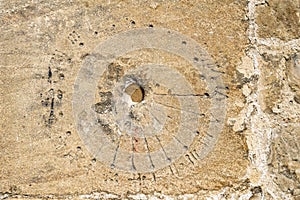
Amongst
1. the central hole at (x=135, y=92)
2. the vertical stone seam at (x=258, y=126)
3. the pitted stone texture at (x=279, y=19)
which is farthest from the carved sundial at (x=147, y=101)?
the pitted stone texture at (x=279, y=19)

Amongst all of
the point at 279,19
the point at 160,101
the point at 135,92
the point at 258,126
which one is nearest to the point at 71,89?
the point at 135,92

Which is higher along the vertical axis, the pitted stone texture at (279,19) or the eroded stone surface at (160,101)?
the pitted stone texture at (279,19)

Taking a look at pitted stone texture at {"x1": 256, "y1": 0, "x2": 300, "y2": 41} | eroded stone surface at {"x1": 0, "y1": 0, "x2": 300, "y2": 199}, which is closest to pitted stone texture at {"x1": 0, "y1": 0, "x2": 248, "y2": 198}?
eroded stone surface at {"x1": 0, "y1": 0, "x2": 300, "y2": 199}

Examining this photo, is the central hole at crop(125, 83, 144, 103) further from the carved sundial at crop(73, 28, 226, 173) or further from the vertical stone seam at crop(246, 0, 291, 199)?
the vertical stone seam at crop(246, 0, 291, 199)

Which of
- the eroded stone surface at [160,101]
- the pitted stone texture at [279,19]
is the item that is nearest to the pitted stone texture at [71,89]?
the eroded stone surface at [160,101]

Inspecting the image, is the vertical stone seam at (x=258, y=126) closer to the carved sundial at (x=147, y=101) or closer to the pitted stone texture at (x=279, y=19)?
the pitted stone texture at (x=279, y=19)

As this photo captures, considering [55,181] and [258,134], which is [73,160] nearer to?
[55,181]
